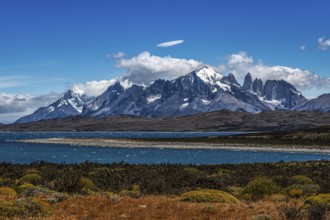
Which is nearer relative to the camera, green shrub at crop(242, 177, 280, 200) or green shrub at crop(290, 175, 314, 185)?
green shrub at crop(242, 177, 280, 200)

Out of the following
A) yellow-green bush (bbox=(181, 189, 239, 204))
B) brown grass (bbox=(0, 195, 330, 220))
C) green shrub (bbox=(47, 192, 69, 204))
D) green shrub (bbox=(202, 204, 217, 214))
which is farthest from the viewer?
yellow-green bush (bbox=(181, 189, 239, 204))

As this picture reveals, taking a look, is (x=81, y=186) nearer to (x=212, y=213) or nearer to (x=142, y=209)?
(x=142, y=209)

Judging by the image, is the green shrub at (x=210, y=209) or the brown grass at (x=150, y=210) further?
the green shrub at (x=210, y=209)

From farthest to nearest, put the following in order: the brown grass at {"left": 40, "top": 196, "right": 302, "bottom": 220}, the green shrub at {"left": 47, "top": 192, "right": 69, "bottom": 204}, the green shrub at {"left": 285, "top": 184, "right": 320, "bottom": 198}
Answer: the green shrub at {"left": 285, "top": 184, "right": 320, "bottom": 198}, the green shrub at {"left": 47, "top": 192, "right": 69, "bottom": 204}, the brown grass at {"left": 40, "top": 196, "right": 302, "bottom": 220}

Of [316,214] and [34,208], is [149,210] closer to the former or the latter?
[34,208]

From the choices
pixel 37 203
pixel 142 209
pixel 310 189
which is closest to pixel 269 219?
pixel 142 209

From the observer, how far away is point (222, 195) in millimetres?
21297

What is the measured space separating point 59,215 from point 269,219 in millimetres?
7355

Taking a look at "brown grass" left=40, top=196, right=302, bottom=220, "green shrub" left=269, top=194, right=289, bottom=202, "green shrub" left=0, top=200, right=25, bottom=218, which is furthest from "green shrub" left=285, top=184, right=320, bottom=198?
"green shrub" left=0, top=200, right=25, bottom=218

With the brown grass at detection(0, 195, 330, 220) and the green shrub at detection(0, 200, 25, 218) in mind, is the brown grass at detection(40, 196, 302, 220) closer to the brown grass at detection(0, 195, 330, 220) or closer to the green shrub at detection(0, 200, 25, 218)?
the brown grass at detection(0, 195, 330, 220)

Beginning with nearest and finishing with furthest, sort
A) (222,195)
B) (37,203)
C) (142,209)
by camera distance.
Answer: (37,203)
(142,209)
(222,195)

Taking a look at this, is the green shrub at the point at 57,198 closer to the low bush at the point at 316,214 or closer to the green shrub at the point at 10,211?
the green shrub at the point at 10,211

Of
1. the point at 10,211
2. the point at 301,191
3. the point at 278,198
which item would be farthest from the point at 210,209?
the point at 301,191

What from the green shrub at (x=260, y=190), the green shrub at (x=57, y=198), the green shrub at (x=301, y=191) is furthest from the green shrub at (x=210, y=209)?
the green shrub at (x=301, y=191)
